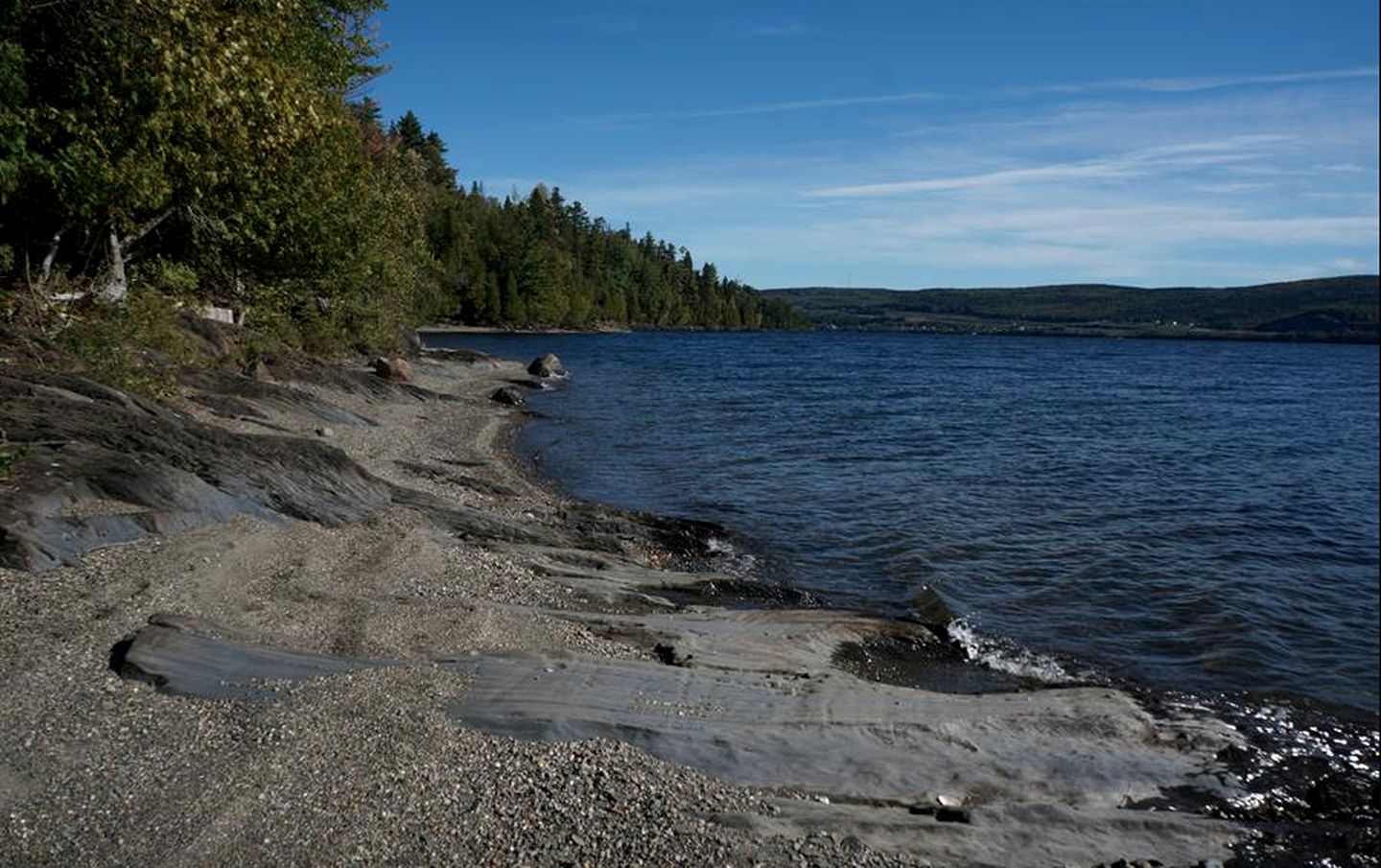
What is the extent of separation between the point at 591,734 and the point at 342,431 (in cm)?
1667

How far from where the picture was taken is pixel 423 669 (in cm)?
771

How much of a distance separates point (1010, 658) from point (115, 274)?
20037 mm

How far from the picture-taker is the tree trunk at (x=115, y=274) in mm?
19891

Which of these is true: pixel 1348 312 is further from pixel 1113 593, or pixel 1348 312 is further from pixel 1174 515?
pixel 1113 593

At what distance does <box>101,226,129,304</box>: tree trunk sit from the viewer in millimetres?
19891

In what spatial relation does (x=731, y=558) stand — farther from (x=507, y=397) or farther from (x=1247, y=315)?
(x=1247, y=315)

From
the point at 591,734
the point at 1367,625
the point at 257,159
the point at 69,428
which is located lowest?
the point at 1367,625

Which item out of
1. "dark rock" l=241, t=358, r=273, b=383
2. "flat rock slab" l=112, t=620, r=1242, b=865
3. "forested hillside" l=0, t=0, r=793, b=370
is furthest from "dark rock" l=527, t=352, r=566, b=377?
"flat rock slab" l=112, t=620, r=1242, b=865

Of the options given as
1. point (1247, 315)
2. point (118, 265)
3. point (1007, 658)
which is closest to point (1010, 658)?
point (1007, 658)

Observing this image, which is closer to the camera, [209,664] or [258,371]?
[209,664]

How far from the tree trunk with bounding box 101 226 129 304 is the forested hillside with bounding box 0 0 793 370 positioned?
1.9 inches

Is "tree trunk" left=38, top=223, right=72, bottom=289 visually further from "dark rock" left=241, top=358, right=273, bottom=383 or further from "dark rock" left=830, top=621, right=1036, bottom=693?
"dark rock" left=830, top=621, right=1036, bottom=693

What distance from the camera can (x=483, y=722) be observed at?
693 centimetres

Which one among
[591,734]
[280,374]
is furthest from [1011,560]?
[280,374]
